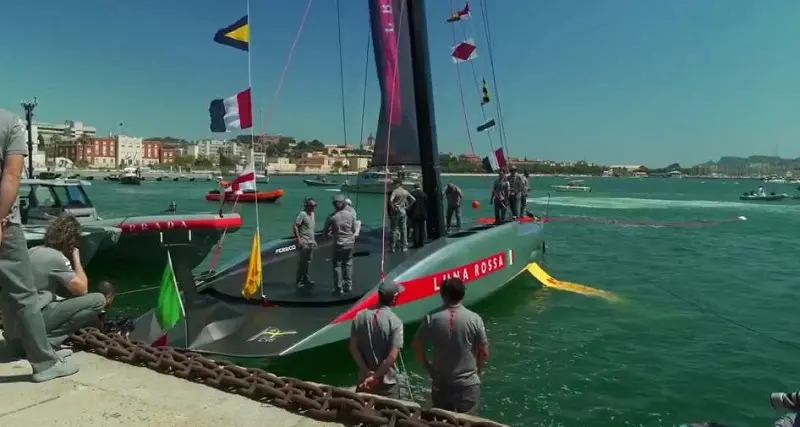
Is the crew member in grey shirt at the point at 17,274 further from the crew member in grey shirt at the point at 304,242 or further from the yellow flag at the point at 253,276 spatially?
the crew member in grey shirt at the point at 304,242

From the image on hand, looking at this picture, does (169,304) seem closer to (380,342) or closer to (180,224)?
(380,342)

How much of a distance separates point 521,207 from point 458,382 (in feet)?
40.5

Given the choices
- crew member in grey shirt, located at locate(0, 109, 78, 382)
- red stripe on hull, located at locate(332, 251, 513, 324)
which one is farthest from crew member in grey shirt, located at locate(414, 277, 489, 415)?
red stripe on hull, located at locate(332, 251, 513, 324)

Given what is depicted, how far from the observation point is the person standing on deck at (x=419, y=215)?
11.9m

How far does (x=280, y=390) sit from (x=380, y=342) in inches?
46.3

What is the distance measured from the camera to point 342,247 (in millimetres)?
9234

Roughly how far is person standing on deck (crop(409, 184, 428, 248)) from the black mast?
0.16 meters

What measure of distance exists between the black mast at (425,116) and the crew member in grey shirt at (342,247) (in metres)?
2.50

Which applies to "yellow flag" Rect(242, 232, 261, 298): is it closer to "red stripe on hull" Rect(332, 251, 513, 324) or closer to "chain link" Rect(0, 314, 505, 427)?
"red stripe on hull" Rect(332, 251, 513, 324)

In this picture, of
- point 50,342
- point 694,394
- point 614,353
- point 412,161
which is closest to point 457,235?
point 412,161

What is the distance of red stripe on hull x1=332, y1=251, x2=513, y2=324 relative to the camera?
8.12 m

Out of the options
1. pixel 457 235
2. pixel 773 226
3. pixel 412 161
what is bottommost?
pixel 773 226

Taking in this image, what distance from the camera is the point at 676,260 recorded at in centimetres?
2002

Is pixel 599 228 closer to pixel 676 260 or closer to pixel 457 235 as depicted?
pixel 676 260
